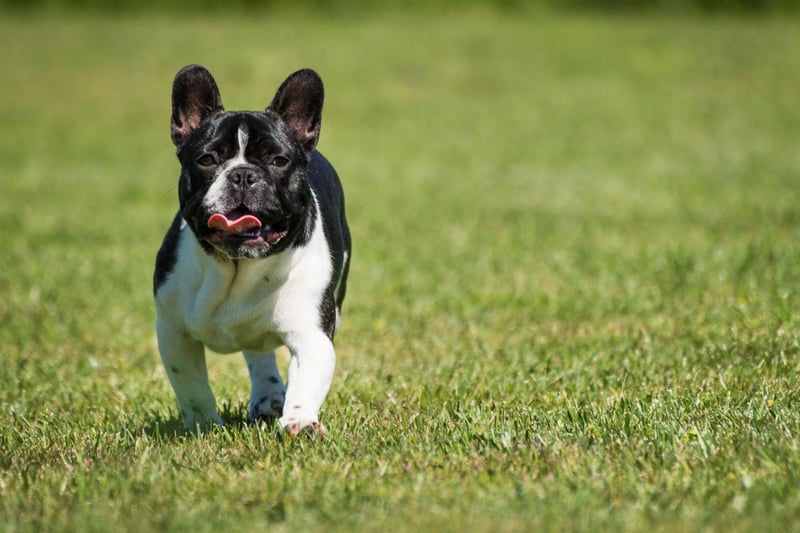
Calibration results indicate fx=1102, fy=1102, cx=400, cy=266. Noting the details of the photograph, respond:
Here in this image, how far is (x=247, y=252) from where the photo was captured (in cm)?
470

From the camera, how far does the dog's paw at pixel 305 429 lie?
15.1 ft

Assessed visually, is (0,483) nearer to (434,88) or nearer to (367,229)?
(367,229)

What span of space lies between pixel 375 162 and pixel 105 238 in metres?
6.44

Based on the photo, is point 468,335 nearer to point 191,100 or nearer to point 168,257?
point 168,257

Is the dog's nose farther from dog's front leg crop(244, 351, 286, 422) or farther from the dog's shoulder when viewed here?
dog's front leg crop(244, 351, 286, 422)

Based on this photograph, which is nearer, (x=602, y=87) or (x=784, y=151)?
(x=784, y=151)

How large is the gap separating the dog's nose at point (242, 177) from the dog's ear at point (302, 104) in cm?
54

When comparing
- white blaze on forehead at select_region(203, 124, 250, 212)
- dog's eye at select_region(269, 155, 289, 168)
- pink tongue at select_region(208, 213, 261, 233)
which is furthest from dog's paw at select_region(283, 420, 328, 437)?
dog's eye at select_region(269, 155, 289, 168)

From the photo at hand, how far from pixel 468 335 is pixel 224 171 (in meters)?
3.06

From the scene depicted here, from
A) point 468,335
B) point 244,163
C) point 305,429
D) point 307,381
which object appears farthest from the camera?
point 468,335

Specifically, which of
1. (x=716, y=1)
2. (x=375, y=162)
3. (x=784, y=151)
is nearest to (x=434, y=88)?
(x=375, y=162)

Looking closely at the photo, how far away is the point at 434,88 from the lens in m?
26.5

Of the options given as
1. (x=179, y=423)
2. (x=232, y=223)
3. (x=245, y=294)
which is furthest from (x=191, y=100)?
(x=179, y=423)

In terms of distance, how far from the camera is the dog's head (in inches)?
186
